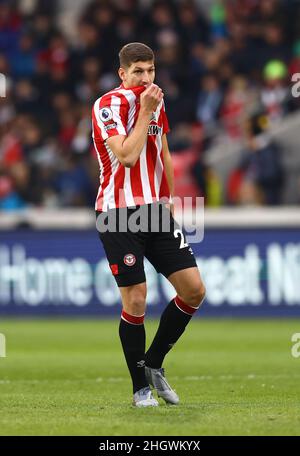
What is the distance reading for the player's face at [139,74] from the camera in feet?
25.0

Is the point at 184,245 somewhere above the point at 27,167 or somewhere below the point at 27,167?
below

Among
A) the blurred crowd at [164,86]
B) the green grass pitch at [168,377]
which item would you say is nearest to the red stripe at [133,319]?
the green grass pitch at [168,377]

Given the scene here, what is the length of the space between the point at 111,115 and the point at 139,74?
0.33m

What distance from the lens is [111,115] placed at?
763cm

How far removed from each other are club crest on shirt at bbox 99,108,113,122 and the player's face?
0.25 metres

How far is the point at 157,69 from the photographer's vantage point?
1930 centimetres

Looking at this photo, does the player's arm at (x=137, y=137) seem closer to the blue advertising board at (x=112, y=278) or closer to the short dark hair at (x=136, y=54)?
the short dark hair at (x=136, y=54)

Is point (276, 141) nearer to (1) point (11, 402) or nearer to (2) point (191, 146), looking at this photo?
(2) point (191, 146)

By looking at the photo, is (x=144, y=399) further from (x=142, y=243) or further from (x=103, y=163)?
(x=103, y=163)

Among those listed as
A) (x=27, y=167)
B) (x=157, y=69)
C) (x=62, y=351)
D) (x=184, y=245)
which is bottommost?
(x=62, y=351)

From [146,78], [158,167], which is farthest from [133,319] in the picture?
[146,78]

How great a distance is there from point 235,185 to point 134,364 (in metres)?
10.1

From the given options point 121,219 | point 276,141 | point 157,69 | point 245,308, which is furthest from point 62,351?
point 157,69

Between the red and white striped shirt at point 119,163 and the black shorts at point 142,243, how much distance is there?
8 cm
